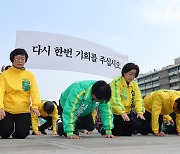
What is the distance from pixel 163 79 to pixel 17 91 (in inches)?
2984

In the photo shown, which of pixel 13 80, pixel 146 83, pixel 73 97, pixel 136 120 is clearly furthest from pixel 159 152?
pixel 146 83

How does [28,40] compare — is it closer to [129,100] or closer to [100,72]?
[100,72]

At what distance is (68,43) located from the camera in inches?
307

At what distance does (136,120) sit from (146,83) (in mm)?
82433

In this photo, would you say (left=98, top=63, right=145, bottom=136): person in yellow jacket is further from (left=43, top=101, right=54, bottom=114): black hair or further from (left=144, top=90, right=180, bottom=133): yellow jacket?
(left=43, top=101, right=54, bottom=114): black hair

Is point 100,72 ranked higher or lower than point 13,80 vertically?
higher

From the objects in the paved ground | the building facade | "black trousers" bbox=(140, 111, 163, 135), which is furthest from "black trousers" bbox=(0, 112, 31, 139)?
the building facade

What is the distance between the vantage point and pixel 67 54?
7.65 m

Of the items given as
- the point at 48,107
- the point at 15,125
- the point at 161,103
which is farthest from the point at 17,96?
the point at 161,103

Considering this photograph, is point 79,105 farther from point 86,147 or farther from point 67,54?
point 67,54

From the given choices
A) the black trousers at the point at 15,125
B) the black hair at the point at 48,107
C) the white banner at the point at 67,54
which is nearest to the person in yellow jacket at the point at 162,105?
the black trousers at the point at 15,125

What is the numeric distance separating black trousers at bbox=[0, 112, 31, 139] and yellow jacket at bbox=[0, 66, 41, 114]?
0.32ft

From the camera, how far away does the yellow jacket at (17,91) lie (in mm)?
3986

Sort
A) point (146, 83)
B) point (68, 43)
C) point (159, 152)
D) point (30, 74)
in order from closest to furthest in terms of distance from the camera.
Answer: point (159, 152), point (30, 74), point (68, 43), point (146, 83)
